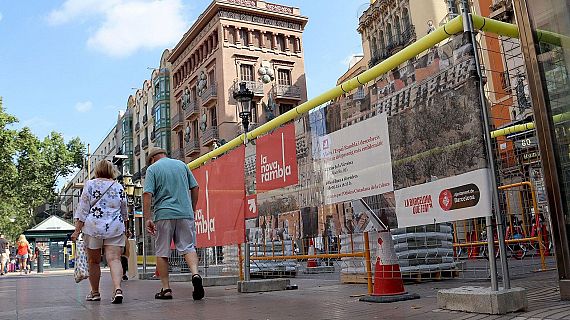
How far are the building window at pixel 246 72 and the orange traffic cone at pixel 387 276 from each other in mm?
39021

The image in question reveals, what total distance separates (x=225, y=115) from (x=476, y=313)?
38764mm

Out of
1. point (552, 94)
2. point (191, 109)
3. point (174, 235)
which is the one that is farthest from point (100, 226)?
point (191, 109)

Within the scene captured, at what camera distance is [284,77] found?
149 ft

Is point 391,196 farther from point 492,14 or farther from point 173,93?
point 173,93

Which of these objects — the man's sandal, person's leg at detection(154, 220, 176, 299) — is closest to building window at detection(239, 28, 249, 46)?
person's leg at detection(154, 220, 176, 299)

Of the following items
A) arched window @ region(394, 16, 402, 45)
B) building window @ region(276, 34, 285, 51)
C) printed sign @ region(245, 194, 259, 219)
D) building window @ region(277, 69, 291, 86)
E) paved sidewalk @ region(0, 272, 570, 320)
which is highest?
building window @ region(276, 34, 285, 51)

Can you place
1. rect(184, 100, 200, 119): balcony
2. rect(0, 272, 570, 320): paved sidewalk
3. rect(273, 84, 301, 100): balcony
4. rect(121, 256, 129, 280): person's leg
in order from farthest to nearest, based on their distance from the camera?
rect(184, 100, 200, 119): balcony < rect(273, 84, 301, 100): balcony < rect(121, 256, 129, 280): person's leg < rect(0, 272, 570, 320): paved sidewalk

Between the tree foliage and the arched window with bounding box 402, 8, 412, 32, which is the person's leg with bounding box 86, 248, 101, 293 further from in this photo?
the tree foliage

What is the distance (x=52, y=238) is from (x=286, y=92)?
21.0 m

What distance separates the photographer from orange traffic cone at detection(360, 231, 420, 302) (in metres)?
5.18

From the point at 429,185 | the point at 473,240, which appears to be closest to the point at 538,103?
the point at 429,185

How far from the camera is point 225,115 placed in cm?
4197

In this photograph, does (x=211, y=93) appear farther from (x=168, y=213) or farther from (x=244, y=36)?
(x=168, y=213)

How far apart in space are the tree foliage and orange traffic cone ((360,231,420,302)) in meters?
41.9
